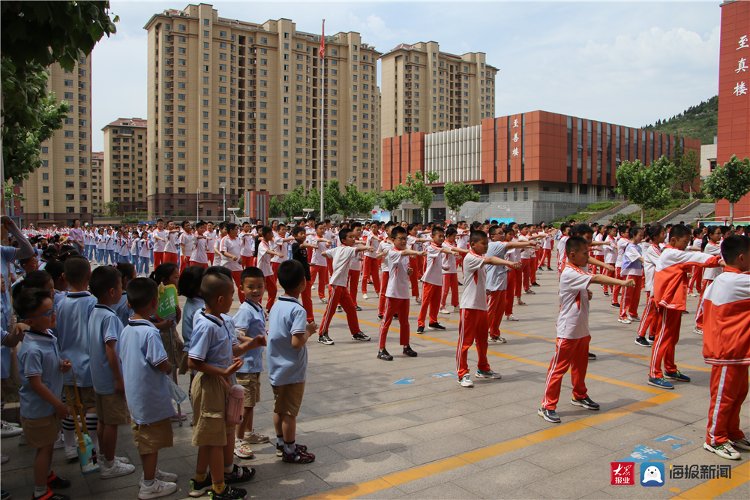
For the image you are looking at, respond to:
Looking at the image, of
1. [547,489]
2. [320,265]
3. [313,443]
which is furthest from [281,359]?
[320,265]

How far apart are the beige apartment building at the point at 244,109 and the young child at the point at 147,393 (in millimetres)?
74530

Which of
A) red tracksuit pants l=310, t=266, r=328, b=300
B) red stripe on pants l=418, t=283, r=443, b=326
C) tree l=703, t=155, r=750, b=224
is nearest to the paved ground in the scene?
red stripe on pants l=418, t=283, r=443, b=326

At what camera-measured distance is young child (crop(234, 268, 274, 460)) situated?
4340 millimetres

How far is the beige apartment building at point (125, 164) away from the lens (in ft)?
376

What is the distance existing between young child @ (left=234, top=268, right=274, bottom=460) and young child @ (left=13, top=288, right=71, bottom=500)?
49.9 inches

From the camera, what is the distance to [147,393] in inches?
147

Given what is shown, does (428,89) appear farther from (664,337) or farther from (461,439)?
(461,439)

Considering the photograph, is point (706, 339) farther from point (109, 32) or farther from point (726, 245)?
point (109, 32)

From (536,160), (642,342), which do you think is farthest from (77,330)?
(536,160)

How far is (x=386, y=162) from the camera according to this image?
80750 mm

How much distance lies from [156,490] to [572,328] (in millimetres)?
3877

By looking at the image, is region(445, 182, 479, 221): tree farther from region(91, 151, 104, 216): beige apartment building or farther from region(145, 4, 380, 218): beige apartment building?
region(91, 151, 104, 216): beige apartment building

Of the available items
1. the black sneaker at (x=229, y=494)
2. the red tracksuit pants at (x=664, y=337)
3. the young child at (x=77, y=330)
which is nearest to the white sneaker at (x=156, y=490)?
the black sneaker at (x=229, y=494)

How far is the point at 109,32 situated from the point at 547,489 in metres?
4.91
